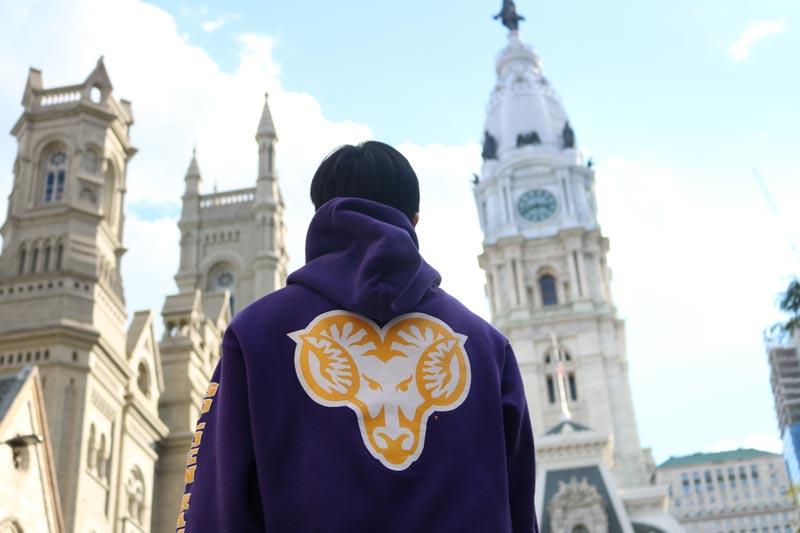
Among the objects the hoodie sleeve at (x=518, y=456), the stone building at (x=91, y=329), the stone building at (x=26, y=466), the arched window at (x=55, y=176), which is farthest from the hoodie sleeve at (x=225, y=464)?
the arched window at (x=55, y=176)

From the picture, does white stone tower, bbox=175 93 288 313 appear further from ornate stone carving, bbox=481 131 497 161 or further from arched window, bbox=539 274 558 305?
ornate stone carving, bbox=481 131 497 161

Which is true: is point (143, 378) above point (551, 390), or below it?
below

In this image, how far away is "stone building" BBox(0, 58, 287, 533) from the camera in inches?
1145

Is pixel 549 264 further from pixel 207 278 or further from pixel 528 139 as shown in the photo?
pixel 207 278

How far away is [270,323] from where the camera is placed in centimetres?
372

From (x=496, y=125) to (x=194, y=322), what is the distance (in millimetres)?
61207

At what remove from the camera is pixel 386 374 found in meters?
3.66

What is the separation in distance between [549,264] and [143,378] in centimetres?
5831

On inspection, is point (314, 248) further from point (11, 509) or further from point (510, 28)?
point (510, 28)

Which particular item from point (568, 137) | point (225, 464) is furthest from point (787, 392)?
point (225, 464)

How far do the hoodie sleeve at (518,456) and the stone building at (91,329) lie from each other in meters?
24.0

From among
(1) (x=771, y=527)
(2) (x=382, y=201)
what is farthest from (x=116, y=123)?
(1) (x=771, y=527)

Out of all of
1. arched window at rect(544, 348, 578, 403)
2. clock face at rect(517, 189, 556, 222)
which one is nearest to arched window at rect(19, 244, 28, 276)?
arched window at rect(544, 348, 578, 403)

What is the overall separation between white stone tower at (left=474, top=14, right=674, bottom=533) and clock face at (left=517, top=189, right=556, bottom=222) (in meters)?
0.10
